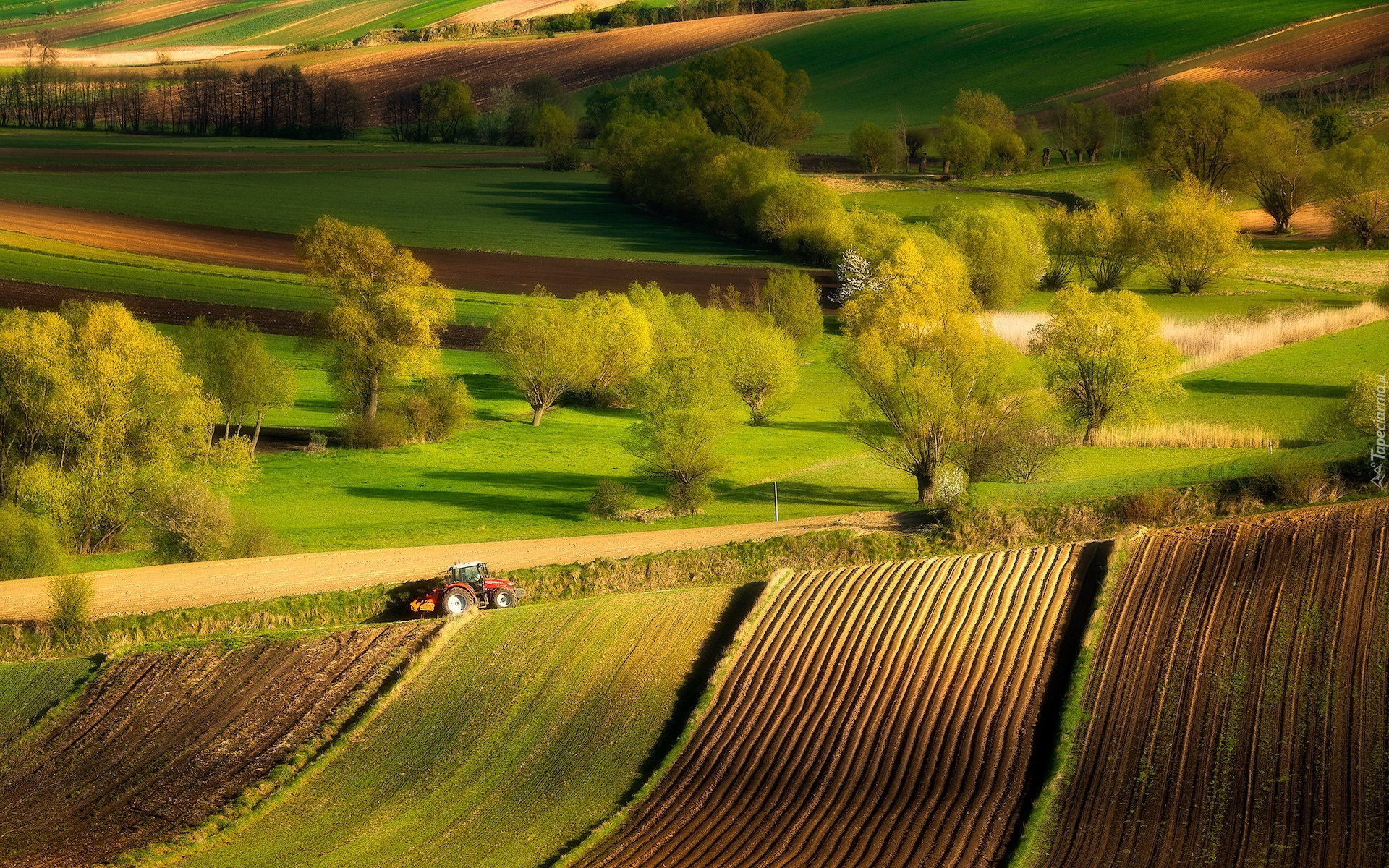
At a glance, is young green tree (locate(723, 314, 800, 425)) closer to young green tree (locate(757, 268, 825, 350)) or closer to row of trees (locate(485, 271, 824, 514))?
row of trees (locate(485, 271, 824, 514))

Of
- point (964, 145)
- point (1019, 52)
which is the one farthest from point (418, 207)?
point (1019, 52)

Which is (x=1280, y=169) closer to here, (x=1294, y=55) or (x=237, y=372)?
(x=1294, y=55)

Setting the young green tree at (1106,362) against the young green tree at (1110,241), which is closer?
the young green tree at (1106,362)

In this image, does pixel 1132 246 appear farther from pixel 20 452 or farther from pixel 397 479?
pixel 20 452

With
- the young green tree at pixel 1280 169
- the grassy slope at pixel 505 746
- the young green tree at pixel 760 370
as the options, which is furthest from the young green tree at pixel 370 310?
the young green tree at pixel 1280 169

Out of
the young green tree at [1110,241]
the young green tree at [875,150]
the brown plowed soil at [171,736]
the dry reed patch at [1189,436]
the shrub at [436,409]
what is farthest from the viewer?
the young green tree at [875,150]

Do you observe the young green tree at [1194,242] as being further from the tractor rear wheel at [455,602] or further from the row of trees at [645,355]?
the tractor rear wheel at [455,602]

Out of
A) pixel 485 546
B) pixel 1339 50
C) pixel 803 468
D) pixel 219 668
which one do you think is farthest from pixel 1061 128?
pixel 219 668
